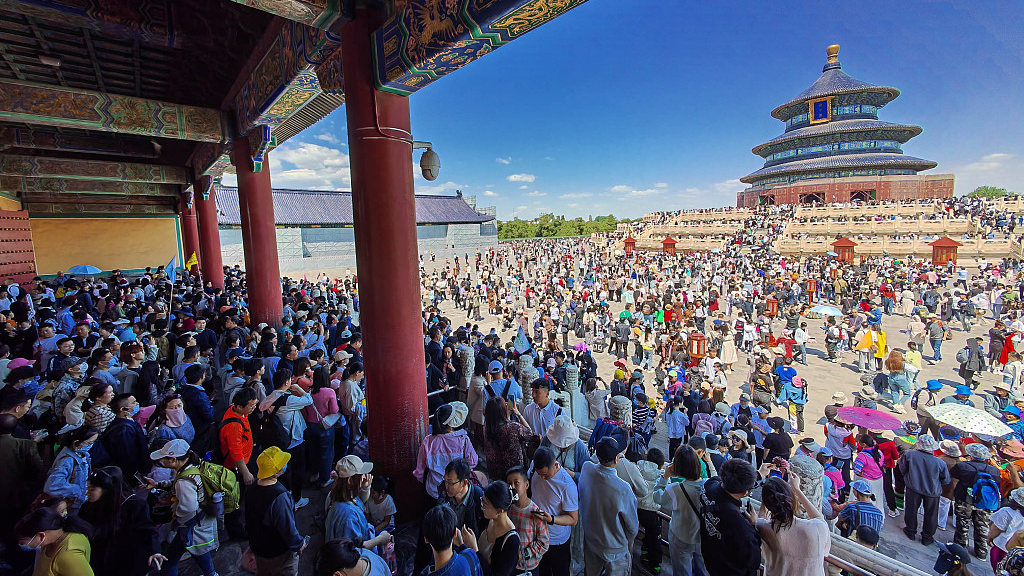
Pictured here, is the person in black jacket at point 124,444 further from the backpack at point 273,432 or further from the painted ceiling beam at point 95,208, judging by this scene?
the painted ceiling beam at point 95,208

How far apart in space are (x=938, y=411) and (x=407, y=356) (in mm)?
6373

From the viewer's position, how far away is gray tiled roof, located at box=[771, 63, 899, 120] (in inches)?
1617

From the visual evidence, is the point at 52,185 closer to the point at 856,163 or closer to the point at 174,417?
the point at 174,417

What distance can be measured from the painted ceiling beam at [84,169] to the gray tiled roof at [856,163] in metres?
46.8

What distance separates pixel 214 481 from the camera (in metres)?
2.90

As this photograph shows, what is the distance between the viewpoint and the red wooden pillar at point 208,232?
41.4 feet

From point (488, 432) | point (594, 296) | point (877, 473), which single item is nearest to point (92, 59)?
point (488, 432)

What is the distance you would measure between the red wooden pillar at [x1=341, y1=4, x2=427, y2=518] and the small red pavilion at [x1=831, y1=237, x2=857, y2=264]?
28.6 m

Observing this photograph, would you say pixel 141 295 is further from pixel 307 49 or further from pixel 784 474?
pixel 784 474

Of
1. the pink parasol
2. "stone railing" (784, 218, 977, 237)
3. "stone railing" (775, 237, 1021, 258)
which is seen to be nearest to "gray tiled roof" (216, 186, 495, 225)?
"stone railing" (775, 237, 1021, 258)

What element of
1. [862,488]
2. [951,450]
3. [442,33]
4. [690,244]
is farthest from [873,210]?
[442,33]

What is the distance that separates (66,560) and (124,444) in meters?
1.34

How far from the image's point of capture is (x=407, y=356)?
3.65 m

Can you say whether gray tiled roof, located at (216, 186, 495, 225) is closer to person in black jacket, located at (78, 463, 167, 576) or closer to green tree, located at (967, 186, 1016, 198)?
person in black jacket, located at (78, 463, 167, 576)
